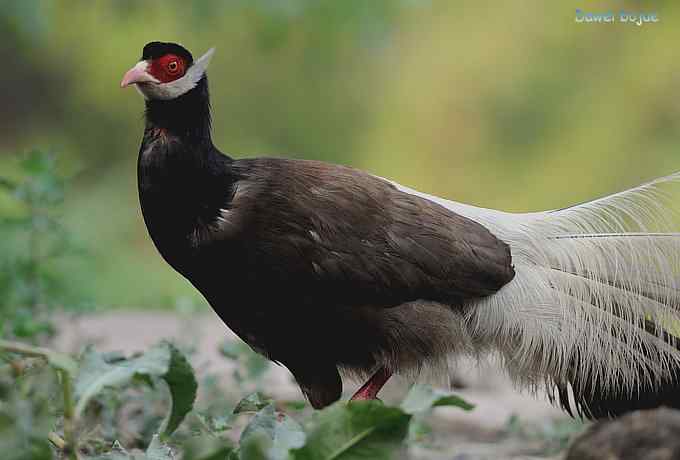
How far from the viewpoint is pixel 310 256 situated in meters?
2.90

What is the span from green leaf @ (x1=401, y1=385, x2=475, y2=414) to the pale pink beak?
4.78 feet

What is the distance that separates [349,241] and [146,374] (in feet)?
3.66

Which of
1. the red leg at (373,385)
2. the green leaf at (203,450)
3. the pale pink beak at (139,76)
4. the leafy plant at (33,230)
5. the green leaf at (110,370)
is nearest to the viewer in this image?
the green leaf at (203,450)

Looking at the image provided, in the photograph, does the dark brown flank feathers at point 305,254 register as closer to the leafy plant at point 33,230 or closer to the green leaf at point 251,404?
the green leaf at point 251,404

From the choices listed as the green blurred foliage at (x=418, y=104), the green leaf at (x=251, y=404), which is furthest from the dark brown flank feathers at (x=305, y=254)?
the green blurred foliage at (x=418, y=104)

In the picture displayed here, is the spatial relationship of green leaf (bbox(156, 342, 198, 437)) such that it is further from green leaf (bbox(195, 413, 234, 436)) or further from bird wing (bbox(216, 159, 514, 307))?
bird wing (bbox(216, 159, 514, 307))

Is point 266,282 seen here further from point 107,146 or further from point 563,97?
point 107,146

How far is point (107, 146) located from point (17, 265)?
670 centimetres

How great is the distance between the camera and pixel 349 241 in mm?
2959

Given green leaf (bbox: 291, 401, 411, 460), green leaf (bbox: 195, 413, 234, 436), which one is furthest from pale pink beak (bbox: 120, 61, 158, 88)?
green leaf (bbox: 291, 401, 411, 460)

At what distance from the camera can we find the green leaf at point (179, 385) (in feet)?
6.50

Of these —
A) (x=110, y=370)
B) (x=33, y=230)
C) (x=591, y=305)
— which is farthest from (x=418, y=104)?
(x=110, y=370)

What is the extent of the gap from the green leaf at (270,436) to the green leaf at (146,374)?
15cm

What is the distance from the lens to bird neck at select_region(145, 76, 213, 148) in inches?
117
